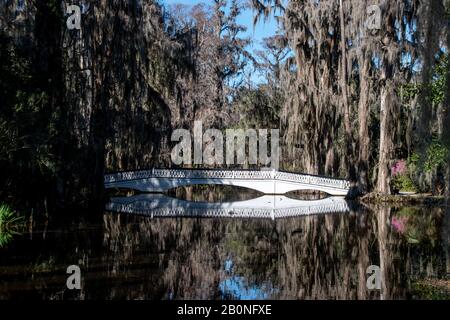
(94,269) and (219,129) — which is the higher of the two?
(219,129)

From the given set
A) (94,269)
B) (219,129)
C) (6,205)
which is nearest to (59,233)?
(6,205)

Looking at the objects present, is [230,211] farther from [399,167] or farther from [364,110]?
[399,167]

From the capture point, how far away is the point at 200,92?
3086 centimetres

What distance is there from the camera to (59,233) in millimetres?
11617

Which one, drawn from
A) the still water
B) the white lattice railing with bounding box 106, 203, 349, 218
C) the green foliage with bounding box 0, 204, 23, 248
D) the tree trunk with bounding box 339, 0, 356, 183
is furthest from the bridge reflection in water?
the green foliage with bounding box 0, 204, 23, 248

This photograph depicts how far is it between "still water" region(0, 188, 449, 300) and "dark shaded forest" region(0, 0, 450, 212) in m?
1.72

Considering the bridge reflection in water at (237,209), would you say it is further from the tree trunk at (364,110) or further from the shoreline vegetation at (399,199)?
the tree trunk at (364,110)

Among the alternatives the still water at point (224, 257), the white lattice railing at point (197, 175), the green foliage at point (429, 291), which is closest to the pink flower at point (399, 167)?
the white lattice railing at point (197, 175)

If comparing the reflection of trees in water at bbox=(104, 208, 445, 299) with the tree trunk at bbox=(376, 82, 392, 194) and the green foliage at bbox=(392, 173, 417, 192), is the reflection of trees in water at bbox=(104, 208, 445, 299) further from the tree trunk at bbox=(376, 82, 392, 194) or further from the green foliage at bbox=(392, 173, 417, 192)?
the green foliage at bbox=(392, 173, 417, 192)

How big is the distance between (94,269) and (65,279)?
854 mm

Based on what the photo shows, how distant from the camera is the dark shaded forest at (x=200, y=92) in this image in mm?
11344
